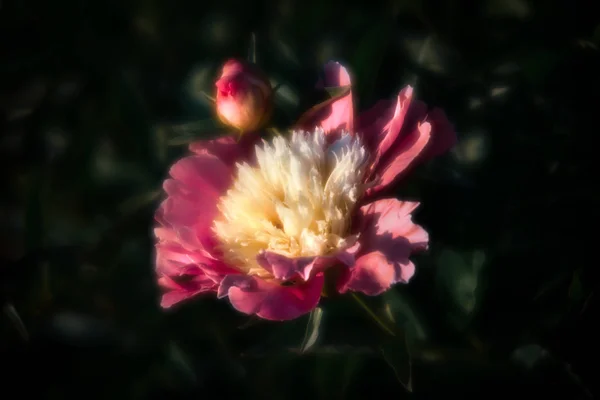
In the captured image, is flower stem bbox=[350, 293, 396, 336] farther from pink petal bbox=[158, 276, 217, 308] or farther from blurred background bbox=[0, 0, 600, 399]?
pink petal bbox=[158, 276, 217, 308]

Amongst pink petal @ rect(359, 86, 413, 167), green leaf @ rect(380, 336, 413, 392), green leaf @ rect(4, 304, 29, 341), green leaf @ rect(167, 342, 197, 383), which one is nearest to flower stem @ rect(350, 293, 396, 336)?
green leaf @ rect(380, 336, 413, 392)

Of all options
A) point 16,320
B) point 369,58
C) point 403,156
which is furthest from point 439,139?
point 16,320

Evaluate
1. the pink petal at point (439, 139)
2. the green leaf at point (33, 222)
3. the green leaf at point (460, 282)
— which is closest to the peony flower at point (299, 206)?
the pink petal at point (439, 139)

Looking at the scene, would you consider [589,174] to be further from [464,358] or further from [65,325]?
[65,325]

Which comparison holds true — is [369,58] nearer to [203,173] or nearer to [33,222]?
[203,173]

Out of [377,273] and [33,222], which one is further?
[33,222]

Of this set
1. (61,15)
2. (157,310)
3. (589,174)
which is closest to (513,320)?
(589,174)
